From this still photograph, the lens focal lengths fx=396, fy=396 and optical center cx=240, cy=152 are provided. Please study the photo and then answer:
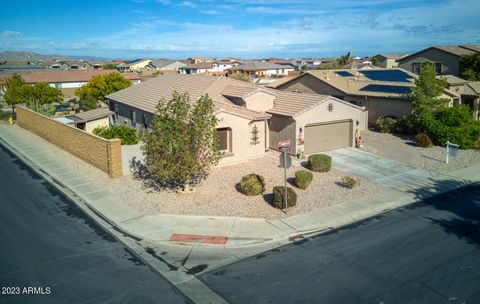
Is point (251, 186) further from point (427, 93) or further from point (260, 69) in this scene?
point (260, 69)

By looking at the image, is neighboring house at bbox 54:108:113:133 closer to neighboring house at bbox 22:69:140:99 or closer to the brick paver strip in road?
the brick paver strip in road

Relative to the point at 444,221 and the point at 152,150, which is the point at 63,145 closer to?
the point at 152,150

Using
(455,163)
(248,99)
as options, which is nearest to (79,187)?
(248,99)

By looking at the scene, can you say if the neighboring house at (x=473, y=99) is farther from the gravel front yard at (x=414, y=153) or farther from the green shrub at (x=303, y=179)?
the green shrub at (x=303, y=179)

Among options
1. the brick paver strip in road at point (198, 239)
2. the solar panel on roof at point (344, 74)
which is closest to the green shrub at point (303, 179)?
the brick paver strip in road at point (198, 239)

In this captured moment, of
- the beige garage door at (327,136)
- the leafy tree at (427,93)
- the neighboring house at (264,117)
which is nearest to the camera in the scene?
the neighboring house at (264,117)

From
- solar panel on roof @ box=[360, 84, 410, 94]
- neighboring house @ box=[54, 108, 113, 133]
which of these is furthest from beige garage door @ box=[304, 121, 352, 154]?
neighboring house @ box=[54, 108, 113, 133]
